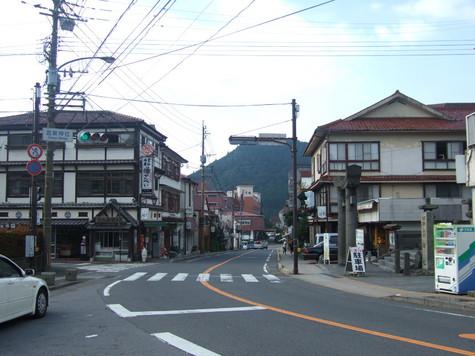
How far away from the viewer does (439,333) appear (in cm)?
963

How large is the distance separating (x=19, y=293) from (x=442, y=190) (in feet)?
124

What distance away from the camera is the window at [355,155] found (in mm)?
42906

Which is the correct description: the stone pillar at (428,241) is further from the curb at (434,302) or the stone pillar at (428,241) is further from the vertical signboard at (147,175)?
the vertical signboard at (147,175)

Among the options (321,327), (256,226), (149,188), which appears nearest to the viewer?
(321,327)

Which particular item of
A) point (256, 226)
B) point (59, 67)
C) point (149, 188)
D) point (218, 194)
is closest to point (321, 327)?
point (59, 67)

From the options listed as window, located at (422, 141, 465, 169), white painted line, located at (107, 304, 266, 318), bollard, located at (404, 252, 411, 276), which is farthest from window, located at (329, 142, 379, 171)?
white painted line, located at (107, 304, 266, 318)

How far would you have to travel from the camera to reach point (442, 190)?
1676 inches

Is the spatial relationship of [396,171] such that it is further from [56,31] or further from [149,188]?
[56,31]

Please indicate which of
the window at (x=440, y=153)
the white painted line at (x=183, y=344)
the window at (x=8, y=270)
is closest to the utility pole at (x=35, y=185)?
the window at (x=8, y=270)

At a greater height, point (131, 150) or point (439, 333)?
point (131, 150)

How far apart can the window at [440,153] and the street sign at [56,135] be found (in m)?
30.0

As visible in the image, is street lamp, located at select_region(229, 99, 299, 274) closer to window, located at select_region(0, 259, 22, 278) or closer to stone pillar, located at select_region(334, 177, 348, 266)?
stone pillar, located at select_region(334, 177, 348, 266)

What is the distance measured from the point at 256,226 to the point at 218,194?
25.7 meters

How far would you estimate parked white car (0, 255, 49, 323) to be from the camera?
10.0 m
